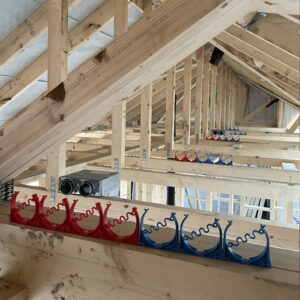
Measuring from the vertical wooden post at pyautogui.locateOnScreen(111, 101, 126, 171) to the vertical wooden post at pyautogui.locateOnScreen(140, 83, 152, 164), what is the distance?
54 centimetres

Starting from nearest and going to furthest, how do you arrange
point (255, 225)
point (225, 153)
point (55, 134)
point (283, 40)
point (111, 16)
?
1. point (55, 134)
2. point (255, 225)
3. point (283, 40)
4. point (111, 16)
5. point (225, 153)

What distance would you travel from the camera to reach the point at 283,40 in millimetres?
2508

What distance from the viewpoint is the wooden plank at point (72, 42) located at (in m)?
3.04

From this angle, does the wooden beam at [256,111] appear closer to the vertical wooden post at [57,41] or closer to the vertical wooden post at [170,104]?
the vertical wooden post at [170,104]

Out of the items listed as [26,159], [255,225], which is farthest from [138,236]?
[255,225]

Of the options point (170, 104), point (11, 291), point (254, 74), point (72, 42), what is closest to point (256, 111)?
point (254, 74)

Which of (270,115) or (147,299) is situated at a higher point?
(270,115)

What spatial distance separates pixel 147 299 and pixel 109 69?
722 millimetres

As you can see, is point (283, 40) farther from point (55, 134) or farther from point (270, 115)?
point (270, 115)

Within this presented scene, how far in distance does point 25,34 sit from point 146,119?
1.37 m

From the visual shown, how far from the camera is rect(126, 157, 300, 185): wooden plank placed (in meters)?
2.88

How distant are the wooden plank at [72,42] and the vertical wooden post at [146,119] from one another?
74 cm

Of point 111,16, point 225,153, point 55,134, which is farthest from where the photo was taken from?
point 225,153

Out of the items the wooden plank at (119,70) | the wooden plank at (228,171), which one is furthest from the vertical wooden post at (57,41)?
the wooden plank at (228,171)
